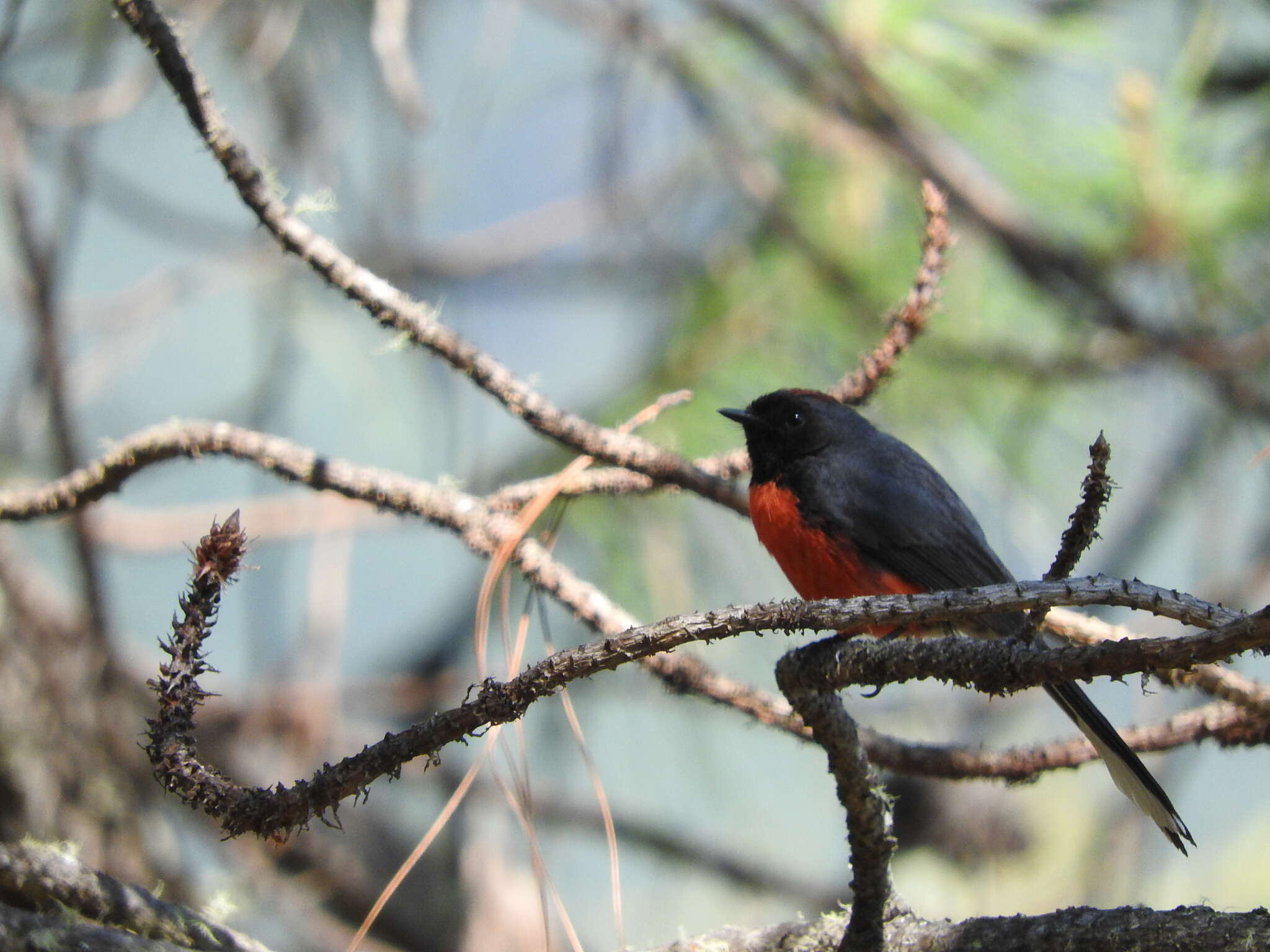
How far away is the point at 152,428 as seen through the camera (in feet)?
7.34

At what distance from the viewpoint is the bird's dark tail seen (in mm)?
2182

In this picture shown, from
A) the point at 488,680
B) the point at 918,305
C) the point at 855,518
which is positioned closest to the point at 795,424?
the point at 855,518

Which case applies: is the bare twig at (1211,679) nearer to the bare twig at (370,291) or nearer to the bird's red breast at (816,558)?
the bird's red breast at (816,558)

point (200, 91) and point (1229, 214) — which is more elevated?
point (1229, 214)

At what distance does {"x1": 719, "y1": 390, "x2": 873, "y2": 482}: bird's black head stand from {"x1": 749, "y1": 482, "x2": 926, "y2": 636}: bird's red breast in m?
0.23

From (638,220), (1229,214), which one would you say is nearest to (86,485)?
(638,220)

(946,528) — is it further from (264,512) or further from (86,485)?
(264,512)

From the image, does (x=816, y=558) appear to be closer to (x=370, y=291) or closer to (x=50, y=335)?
(x=370, y=291)

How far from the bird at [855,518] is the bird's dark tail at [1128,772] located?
31 cm

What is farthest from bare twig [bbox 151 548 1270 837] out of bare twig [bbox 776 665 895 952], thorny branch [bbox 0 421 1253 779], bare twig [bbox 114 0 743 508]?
bare twig [bbox 114 0 743 508]

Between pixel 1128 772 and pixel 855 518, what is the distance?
0.88m

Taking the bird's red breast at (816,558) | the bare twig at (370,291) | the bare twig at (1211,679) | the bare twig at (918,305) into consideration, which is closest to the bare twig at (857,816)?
the bare twig at (1211,679)

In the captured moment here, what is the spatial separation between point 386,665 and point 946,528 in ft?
10.2

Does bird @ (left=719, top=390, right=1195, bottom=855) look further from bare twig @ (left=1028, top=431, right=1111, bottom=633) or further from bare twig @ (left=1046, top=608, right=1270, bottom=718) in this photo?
bare twig @ (left=1028, top=431, right=1111, bottom=633)
